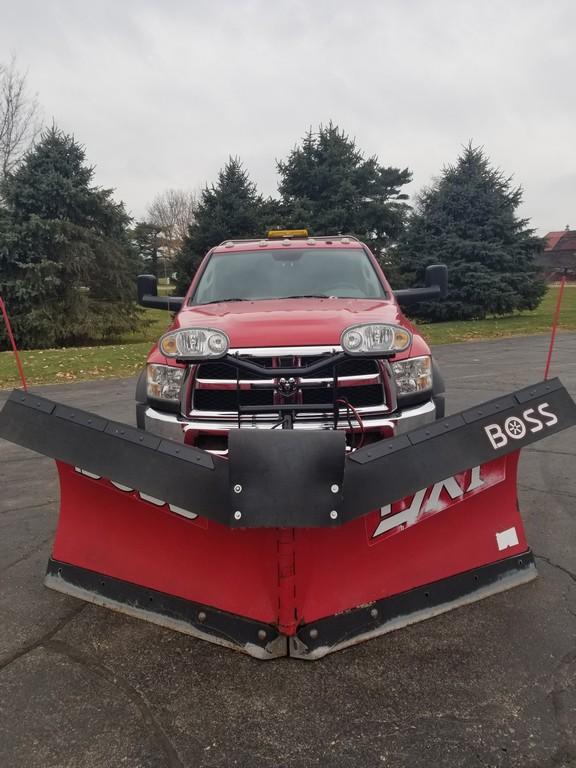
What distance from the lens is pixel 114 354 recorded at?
43.3 feet

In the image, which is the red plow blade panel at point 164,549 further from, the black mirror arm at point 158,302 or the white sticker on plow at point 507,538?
the black mirror arm at point 158,302

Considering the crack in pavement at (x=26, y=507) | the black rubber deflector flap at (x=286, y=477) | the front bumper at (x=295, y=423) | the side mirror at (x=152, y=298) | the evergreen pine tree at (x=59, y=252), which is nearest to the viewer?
the black rubber deflector flap at (x=286, y=477)

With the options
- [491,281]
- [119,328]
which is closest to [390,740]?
[119,328]

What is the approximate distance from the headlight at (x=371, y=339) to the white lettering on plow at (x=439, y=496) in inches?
25.0

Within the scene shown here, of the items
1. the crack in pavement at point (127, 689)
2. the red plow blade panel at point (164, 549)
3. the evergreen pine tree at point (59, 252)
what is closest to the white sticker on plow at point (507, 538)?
the red plow blade panel at point (164, 549)

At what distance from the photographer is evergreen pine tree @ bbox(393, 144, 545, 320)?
19.2m

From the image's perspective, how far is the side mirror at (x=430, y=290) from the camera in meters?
4.89

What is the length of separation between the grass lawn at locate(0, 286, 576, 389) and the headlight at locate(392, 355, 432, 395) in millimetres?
8456

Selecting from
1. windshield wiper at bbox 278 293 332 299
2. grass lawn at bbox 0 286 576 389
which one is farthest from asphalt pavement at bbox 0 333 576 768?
grass lawn at bbox 0 286 576 389

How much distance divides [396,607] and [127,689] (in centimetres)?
110

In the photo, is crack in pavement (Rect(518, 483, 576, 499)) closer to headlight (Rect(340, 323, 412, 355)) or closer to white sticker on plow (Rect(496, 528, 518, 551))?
white sticker on plow (Rect(496, 528, 518, 551))

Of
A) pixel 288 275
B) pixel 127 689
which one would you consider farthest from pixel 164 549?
pixel 288 275

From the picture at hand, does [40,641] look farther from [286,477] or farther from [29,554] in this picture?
[286,477]

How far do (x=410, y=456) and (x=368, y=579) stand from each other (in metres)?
0.61
